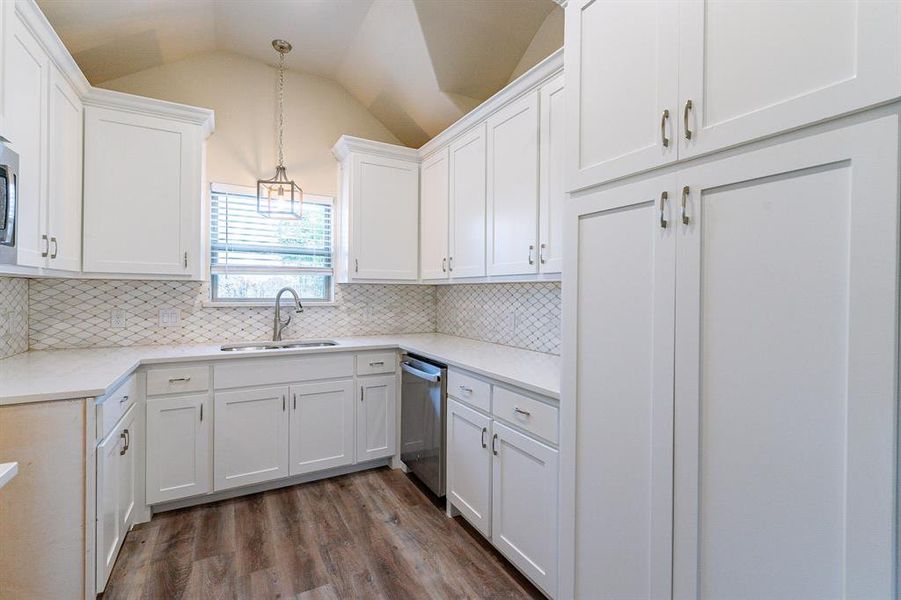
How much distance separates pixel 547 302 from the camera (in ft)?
8.43

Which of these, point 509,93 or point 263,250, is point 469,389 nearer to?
point 509,93

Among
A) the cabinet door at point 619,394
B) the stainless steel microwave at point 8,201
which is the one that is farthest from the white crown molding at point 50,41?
the cabinet door at point 619,394

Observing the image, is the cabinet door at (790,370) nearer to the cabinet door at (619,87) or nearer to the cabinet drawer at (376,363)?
the cabinet door at (619,87)

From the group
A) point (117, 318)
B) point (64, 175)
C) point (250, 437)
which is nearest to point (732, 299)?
point (250, 437)

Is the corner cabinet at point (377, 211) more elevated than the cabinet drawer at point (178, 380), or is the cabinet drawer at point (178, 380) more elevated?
the corner cabinet at point (377, 211)

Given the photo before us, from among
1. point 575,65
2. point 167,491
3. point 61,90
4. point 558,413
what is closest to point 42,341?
point 167,491

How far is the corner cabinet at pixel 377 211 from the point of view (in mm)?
3184

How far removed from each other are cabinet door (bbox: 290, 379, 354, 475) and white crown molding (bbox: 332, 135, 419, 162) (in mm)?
1742

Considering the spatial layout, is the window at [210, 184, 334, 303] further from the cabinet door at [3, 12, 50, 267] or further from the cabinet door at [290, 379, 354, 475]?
the cabinet door at [3, 12, 50, 267]

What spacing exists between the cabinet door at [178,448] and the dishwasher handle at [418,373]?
120cm

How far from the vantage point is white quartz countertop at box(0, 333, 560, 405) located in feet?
5.36

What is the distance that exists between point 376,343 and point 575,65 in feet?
7.09

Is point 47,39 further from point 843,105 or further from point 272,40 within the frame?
point 843,105

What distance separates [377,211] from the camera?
3.26 meters
